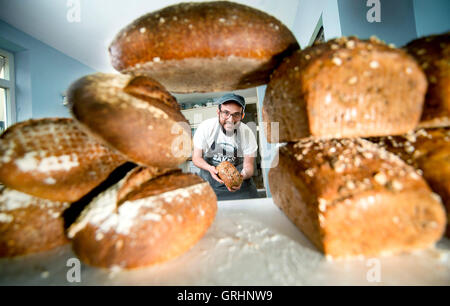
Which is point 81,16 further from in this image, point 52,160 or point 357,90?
point 357,90

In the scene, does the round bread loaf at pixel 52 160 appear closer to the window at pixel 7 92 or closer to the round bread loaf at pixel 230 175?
the round bread loaf at pixel 230 175

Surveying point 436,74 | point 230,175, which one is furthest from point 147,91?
point 230,175

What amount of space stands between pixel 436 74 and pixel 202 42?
0.55 meters

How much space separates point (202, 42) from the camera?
1.61ft

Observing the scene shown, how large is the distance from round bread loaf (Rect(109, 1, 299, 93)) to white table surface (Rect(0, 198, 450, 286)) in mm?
476

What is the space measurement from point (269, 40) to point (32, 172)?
0.65m

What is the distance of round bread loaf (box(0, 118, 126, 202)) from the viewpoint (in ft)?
1.33

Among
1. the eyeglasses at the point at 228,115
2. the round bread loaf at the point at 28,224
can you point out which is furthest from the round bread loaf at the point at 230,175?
the round bread loaf at the point at 28,224

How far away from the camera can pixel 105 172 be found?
494mm

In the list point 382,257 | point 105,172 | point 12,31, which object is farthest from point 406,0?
point 12,31

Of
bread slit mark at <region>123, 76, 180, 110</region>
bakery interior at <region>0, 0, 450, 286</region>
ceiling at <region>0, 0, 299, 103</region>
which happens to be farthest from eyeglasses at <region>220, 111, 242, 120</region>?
bread slit mark at <region>123, 76, 180, 110</region>

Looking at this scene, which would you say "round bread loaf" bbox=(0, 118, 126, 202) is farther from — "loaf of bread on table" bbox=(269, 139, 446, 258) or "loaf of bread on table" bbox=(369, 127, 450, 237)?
"loaf of bread on table" bbox=(369, 127, 450, 237)

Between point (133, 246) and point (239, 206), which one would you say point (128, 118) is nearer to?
point (133, 246)

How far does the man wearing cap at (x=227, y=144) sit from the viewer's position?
2234 millimetres
